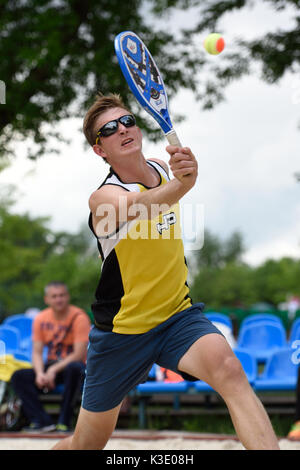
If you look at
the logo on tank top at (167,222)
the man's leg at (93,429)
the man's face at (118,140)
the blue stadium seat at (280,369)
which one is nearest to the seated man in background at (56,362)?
the blue stadium seat at (280,369)

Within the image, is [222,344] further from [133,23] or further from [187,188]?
[133,23]

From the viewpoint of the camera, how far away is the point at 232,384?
278 centimetres

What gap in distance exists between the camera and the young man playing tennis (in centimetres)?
316

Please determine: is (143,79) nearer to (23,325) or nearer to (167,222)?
(167,222)

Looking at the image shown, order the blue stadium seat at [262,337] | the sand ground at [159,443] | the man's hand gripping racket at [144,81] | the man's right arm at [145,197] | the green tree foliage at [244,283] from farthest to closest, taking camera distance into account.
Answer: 1. the green tree foliage at [244,283]
2. the blue stadium seat at [262,337]
3. the sand ground at [159,443]
4. the man's hand gripping racket at [144,81]
5. the man's right arm at [145,197]

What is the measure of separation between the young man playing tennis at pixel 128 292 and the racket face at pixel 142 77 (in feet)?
1.08

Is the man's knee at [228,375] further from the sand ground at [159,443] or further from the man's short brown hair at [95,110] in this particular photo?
the sand ground at [159,443]

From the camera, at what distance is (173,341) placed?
3182 mm

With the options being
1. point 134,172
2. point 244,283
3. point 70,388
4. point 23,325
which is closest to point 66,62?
point 23,325

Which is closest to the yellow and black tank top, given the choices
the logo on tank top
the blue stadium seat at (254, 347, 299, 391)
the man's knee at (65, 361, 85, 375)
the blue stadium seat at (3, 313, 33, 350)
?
the logo on tank top

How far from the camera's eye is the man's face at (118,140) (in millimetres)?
3332

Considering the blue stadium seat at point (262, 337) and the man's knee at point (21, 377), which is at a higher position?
the blue stadium seat at point (262, 337)
